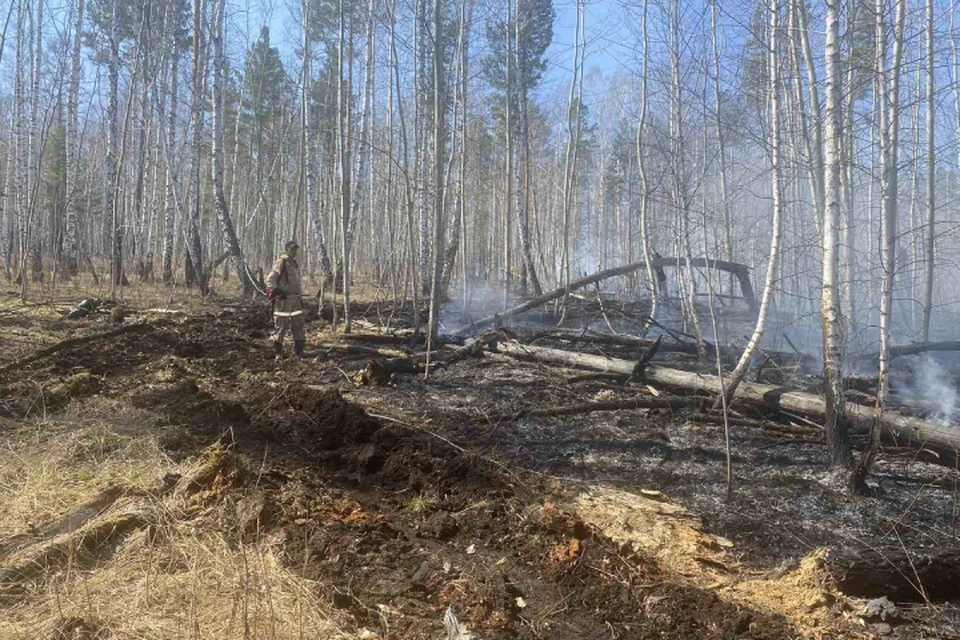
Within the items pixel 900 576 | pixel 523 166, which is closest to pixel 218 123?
pixel 523 166

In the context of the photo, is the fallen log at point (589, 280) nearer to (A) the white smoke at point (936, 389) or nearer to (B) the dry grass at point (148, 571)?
(A) the white smoke at point (936, 389)

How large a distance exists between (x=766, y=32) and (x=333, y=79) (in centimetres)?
1790

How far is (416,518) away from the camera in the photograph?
4211 millimetres

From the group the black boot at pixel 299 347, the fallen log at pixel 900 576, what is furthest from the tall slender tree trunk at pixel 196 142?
the fallen log at pixel 900 576

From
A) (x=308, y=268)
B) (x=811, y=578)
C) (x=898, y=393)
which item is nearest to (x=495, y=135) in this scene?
(x=308, y=268)

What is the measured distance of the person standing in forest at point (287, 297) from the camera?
9.29 m

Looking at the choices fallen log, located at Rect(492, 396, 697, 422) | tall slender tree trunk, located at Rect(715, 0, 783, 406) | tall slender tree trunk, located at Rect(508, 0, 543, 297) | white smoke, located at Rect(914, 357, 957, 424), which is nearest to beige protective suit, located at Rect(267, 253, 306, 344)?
fallen log, located at Rect(492, 396, 697, 422)

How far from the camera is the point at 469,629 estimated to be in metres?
2.91

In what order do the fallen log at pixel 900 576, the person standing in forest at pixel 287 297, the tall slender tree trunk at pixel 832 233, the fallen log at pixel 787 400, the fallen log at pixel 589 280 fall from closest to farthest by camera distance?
1. the fallen log at pixel 900 576
2. the tall slender tree trunk at pixel 832 233
3. the fallen log at pixel 787 400
4. the person standing in forest at pixel 287 297
5. the fallen log at pixel 589 280

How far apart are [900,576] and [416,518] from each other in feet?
9.40

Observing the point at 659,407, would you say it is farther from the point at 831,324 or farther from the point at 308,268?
the point at 308,268

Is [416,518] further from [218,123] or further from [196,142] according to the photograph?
[196,142]

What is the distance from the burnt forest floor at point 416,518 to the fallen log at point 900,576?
116 mm

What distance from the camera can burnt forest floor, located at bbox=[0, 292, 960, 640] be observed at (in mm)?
2924
